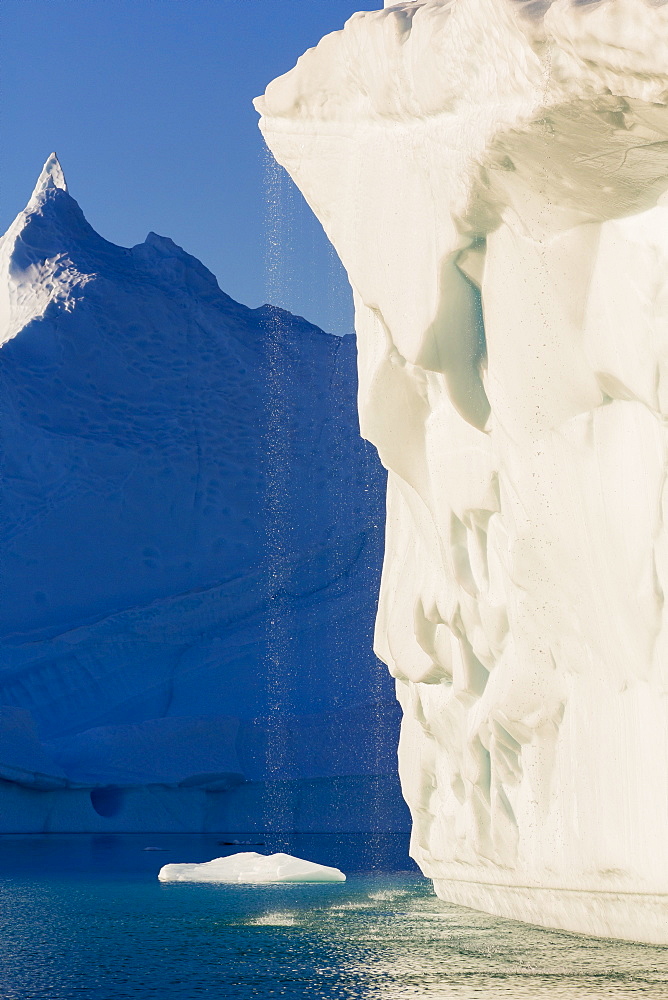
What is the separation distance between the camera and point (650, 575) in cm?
375

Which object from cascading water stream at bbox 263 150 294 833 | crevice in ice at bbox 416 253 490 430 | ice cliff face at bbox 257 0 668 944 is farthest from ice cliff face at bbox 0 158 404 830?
crevice in ice at bbox 416 253 490 430

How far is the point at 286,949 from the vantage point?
433 centimetres

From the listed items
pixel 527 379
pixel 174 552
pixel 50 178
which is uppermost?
pixel 50 178

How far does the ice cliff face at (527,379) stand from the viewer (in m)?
3.25

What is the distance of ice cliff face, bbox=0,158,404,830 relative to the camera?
51.2 ft

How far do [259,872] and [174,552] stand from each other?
11.4m

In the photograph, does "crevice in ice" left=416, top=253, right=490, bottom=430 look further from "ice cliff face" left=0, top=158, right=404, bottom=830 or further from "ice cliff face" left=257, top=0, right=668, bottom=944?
"ice cliff face" left=0, top=158, right=404, bottom=830

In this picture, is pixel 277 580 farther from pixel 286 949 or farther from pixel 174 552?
pixel 286 949

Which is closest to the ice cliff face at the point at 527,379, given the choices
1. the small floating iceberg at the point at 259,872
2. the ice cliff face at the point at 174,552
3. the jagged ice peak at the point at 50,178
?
the small floating iceberg at the point at 259,872

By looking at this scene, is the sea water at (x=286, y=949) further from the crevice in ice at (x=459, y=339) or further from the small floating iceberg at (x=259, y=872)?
the crevice in ice at (x=459, y=339)

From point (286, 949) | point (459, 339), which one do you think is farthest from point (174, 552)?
point (459, 339)

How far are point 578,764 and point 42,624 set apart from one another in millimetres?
14757

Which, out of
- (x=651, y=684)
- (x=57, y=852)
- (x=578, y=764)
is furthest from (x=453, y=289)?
(x=57, y=852)

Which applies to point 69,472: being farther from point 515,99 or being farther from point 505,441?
point 515,99
